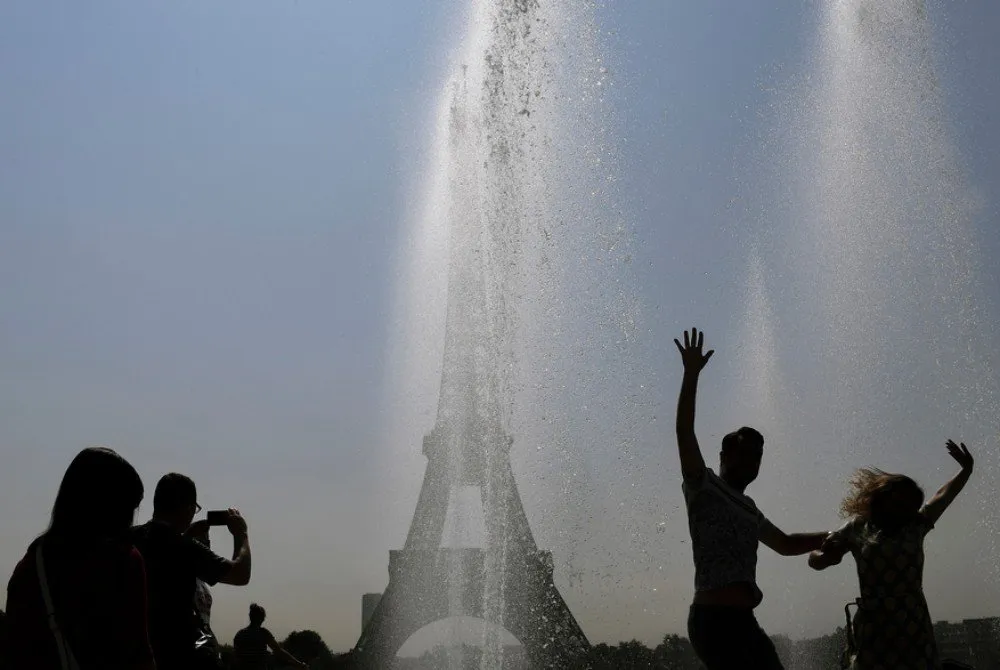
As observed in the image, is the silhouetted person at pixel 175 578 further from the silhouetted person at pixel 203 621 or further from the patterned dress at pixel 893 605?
the patterned dress at pixel 893 605

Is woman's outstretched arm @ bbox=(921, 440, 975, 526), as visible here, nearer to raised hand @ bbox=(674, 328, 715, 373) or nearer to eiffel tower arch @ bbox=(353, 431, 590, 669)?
raised hand @ bbox=(674, 328, 715, 373)

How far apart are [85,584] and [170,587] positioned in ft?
4.73

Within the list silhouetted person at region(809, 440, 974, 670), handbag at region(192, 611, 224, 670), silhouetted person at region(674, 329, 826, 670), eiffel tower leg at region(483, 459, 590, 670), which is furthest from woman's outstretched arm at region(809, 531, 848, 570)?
eiffel tower leg at region(483, 459, 590, 670)

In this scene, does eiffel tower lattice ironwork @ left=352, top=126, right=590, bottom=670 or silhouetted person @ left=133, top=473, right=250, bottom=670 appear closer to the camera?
silhouetted person @ left=133, top=473, right=250, bottom=670

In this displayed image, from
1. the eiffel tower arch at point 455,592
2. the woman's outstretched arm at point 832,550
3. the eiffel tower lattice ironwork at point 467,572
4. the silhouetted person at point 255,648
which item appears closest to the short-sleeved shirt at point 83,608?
the woman's outstretched arm at point 832,550

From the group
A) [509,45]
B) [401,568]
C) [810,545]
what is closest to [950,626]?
[401,568]

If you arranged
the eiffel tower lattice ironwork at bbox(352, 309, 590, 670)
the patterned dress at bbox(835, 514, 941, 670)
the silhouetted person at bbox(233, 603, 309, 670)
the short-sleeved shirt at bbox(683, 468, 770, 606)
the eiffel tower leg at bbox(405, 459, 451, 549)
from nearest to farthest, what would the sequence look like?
the patterned dress at bbox(835, 514, 941, 670) → the short-sleeved shirt at bbox(683, 468, 770, 606) → the silhouetted person at bbox(233, 603, 309, 670) → the eiffel tower lattice ironwork at bbox(352, 309, 590, 670) → the eiffel tower leg at bbox(405, 459, 451, 549)

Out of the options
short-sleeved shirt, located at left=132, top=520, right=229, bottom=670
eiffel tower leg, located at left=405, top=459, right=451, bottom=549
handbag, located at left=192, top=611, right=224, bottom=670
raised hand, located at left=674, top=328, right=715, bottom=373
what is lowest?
handbag, located at left=192, top=611, right=224, bottom=670

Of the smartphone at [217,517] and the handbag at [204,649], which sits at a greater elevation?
the smartphone at [217,517]

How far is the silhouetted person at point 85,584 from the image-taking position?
117 inches

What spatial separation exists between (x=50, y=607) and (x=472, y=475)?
33.3 metres

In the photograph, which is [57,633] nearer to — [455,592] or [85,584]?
[85,584]

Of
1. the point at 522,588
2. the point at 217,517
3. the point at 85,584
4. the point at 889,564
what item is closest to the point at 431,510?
the point at 522,588

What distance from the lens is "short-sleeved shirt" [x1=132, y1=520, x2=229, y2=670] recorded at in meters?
4.39
